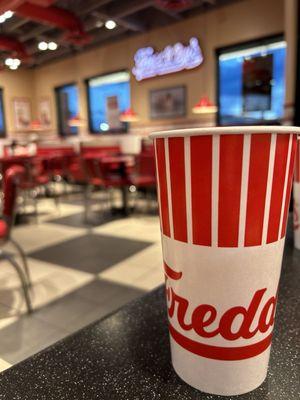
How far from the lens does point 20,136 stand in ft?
31.3

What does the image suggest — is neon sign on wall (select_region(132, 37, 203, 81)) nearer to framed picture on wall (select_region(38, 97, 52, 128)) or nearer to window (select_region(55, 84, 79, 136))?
window (select_region(55, 84, 79, 136))

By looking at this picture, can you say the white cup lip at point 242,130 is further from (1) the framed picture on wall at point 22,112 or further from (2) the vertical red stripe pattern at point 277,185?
(1) the framed picture on wall at point 22,112

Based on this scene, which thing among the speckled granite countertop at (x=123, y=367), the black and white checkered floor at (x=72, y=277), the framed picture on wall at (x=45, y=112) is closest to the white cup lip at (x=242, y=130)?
the speckled granite countertop at (x=123, y=367)

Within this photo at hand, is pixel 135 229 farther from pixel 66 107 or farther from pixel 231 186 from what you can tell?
pixel 66 107

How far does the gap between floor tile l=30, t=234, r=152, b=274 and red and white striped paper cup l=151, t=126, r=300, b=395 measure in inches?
93.1

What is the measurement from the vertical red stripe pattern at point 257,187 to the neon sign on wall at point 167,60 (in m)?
6.42

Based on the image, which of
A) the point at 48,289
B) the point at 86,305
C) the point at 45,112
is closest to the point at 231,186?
the point at 86,305

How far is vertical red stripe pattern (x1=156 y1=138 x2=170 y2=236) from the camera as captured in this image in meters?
0.38

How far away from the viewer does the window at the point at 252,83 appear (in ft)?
18.2

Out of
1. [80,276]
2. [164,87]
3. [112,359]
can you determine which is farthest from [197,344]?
[164,87]

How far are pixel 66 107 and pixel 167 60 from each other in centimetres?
383

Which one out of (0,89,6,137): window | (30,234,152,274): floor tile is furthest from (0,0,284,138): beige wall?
(30,234,152,274): floor tile

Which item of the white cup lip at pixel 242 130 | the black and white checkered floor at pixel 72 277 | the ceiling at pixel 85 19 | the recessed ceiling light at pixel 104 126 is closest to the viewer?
the white cup lip at pixel 242 130

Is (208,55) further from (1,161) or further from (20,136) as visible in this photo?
(20,136)
